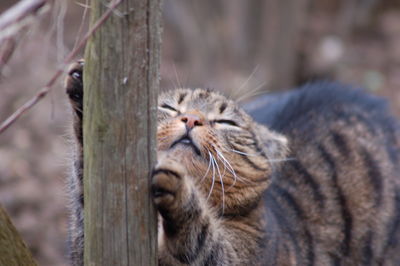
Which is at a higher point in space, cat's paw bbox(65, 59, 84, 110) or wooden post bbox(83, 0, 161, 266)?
cat's paw bbox(65, 59, 84, 110)

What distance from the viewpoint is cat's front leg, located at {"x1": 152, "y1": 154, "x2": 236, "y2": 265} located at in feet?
8.35

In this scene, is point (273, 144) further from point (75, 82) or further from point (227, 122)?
point (75, 82)

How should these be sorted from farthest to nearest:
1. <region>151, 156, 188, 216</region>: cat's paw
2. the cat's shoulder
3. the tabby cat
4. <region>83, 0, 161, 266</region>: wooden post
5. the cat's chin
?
the cat's shoulder, the cat's chin, the tabby cat, <region>151, 156, 188, 216</region>: cat's paw, <region>83, 0, 161, 266</region>: wooden post

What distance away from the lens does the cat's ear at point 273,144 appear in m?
3.98

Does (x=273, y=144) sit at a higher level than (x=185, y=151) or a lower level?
higher

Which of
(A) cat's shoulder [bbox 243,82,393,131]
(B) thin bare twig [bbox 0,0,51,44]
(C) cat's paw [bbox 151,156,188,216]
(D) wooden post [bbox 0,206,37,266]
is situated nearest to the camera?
(B) thin bare twig [bbox 0,0,51,44]

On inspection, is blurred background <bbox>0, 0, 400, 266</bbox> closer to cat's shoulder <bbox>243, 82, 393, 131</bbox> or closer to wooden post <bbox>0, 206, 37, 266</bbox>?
cat's shoulder <bbox>243, 82, 393, 131</bbox>

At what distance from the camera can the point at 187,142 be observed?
323cm

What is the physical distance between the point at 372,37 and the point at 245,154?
750 centimetres

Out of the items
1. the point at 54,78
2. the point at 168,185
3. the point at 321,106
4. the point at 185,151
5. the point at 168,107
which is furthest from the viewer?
the point at 321,106

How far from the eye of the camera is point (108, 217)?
8.21 ft

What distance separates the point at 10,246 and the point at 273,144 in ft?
6.20

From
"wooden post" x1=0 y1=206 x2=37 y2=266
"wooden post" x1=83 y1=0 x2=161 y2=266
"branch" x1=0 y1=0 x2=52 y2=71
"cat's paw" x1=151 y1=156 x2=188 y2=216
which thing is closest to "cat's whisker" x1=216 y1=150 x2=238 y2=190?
"cat's paw" x1=151 y1=156 x2=188 y2=216

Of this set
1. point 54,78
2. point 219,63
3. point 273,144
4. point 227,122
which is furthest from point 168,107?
point 219,63
